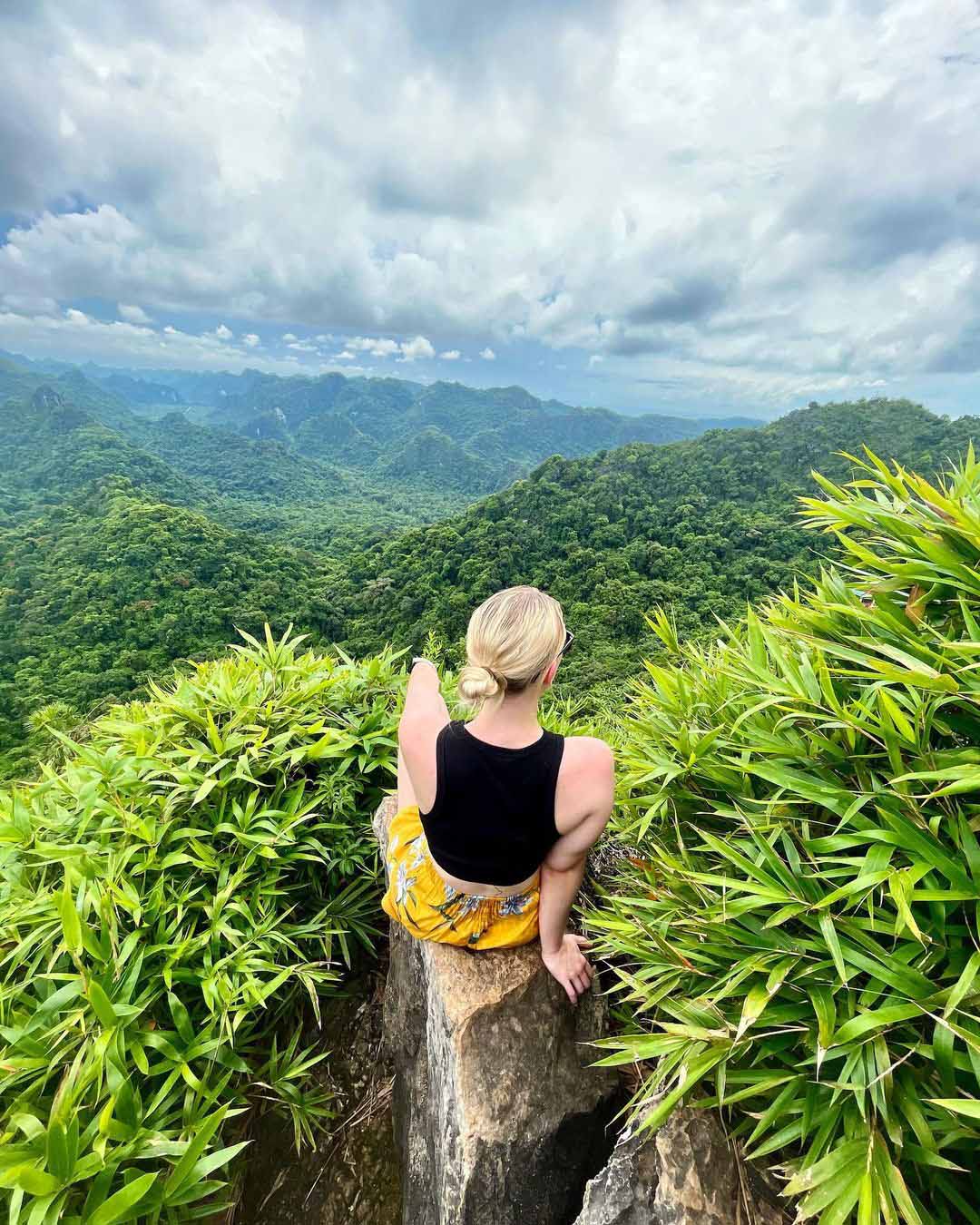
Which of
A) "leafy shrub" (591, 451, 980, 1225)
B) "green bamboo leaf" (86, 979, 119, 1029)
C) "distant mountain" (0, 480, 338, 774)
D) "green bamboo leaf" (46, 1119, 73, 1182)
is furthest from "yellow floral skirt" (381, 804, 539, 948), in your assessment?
"distant mountain" (0, 480, 338, 774)

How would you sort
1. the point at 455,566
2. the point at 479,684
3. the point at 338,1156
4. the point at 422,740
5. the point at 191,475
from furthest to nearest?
1. the point at 191,475
2. the point at 455,566
3. the point at 338,1156
4. the point at 422,740
5. the point at 479,684

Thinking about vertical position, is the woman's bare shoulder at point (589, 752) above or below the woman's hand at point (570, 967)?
above

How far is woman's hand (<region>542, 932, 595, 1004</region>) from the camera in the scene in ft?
5.87

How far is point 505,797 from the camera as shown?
1.57 m

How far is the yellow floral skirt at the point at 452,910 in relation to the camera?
184 centimetres

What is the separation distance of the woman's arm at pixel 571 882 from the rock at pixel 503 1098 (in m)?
0.10

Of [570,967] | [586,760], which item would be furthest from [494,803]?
[570,967]

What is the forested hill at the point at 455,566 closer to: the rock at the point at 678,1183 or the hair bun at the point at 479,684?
the rock at the point at 678,1183

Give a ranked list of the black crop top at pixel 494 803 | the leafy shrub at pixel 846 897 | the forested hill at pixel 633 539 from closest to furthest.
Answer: the leafy shrub at pixel 846 897 → the black crop top at pixel 494 803 → the forested hill at pixel 633 539

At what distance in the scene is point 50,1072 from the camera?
1.56 metres

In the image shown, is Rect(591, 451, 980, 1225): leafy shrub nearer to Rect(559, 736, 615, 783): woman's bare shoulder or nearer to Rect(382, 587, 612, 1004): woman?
Rect(382, 587, 612, 1004): woman

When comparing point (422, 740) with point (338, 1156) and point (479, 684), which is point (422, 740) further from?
point (338, 1156)

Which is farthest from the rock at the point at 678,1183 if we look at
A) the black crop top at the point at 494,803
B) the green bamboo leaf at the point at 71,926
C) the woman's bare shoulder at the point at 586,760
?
the green bamboo leaf at the point at 71,926

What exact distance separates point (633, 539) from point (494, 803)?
4305 cm
